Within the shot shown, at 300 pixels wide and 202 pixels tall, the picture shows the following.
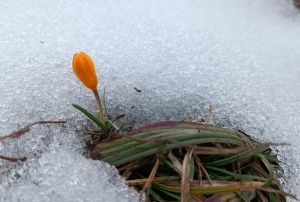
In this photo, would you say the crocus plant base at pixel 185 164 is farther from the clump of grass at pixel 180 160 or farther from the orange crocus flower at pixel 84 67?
the orange crocus flower at pixel 84 67

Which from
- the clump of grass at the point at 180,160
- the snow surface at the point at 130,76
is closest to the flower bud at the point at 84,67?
the clump of grass at the point at 180,160

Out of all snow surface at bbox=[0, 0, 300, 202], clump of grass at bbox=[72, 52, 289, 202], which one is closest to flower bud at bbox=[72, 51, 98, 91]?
clump of grass at bbox=[72, 52, 289, 202]

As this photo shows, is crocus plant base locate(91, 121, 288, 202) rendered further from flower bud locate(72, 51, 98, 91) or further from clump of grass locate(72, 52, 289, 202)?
flower bud locate(72, 51, 98, 91)

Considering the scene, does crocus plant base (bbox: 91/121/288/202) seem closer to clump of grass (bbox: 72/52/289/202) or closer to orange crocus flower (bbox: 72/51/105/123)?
clump of grass (bbox: 72/52/289/202)

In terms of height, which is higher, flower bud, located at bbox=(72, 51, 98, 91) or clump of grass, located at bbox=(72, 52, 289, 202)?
flower bud, located at bbox=(72, 51, 98, 91)

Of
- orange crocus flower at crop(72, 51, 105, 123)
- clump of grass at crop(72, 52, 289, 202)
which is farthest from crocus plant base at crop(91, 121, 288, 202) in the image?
Result: orange crocus flower at crop(72, 51, 105, 123)

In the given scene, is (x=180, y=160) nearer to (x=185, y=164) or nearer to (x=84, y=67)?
(x=185, y=164)
